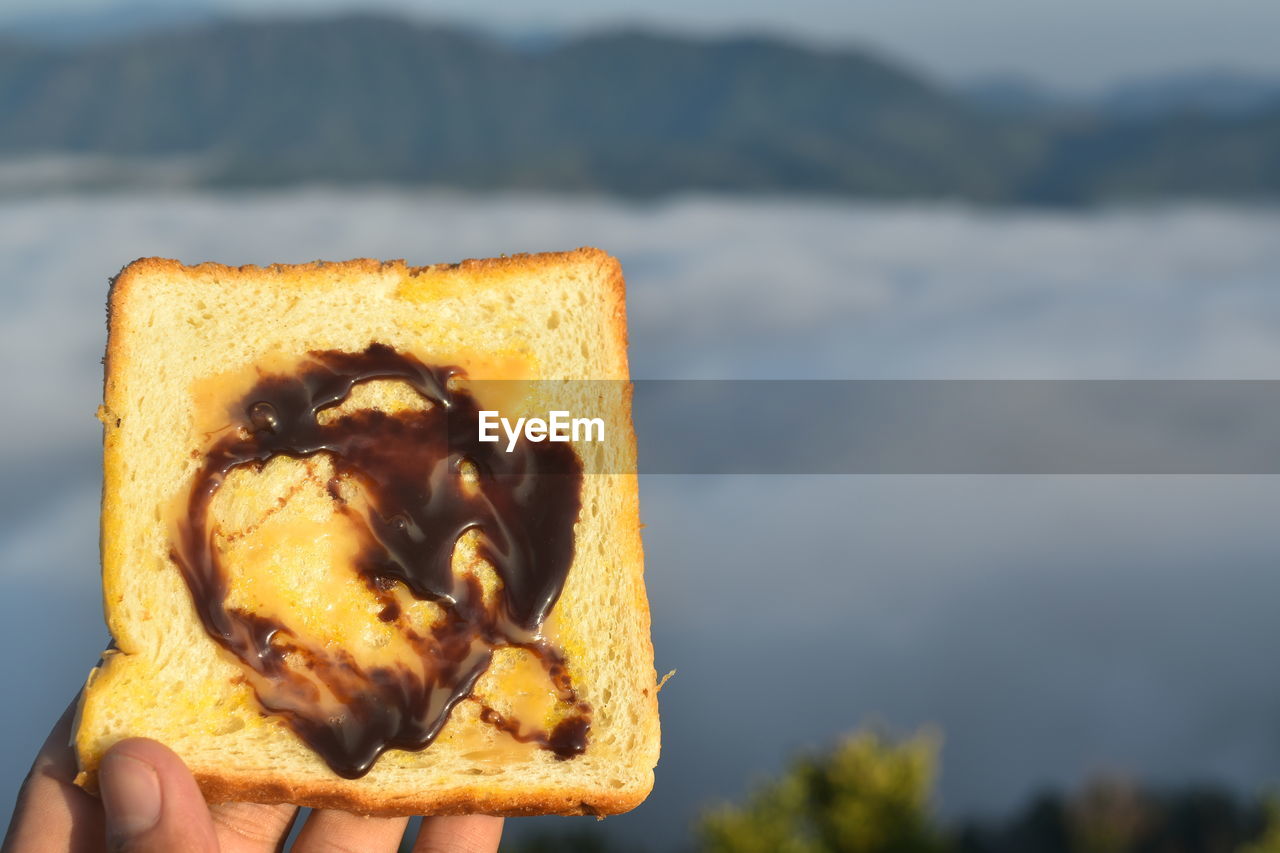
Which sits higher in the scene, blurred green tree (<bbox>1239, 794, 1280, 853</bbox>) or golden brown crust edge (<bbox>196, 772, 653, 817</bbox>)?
golden brown crust edge (<bbox>196, 772, 653, 817</bbox>)

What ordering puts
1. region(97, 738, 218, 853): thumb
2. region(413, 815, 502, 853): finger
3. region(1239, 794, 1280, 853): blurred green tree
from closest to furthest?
region(97, 738, 218, 853): thumb < region(413, 815, 502, 853): finger < region(1239, 794, 1280, 853): blurred green tree

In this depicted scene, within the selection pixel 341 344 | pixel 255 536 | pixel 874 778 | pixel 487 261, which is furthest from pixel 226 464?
pixel 874 778

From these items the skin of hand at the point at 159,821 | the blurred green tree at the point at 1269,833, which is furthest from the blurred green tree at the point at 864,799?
the skin of hand at the point at 159,821

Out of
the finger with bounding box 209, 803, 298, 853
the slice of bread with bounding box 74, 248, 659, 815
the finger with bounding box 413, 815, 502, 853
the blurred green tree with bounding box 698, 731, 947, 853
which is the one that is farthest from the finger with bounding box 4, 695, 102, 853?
the blurred green tree with bounding box 698, 731, 947, 853

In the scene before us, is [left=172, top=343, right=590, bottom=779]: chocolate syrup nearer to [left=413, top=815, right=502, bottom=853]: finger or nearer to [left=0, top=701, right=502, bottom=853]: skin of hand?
[left=0, top=701, right=502, bottom=853]: skin of hand

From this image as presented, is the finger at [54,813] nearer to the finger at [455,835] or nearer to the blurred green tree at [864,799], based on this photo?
the finger at [455,835]
